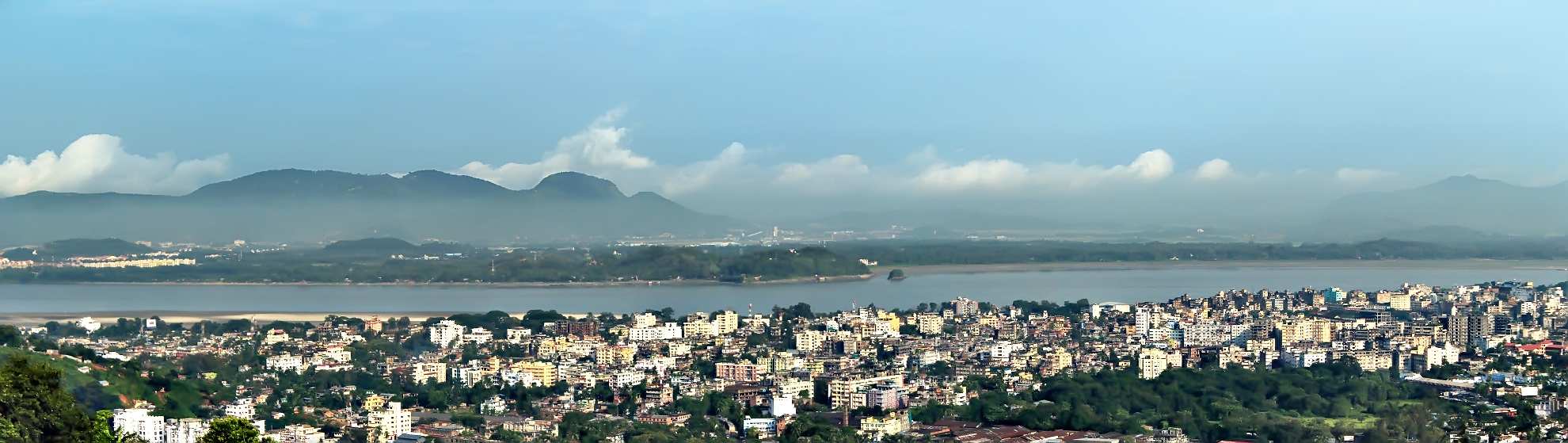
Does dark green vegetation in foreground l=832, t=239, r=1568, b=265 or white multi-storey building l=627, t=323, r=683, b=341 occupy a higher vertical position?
dark green vegetation in foreground l=832, t=239, r=1568, b=265

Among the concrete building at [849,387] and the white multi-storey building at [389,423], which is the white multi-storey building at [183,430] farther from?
the concrete building at [849,387]

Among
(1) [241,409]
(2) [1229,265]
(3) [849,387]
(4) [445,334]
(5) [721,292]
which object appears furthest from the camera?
(2) [1229,265]

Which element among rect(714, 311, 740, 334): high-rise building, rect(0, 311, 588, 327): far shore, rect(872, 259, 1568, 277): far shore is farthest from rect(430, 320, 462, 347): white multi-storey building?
rect(872, 259, 1568, 277): far shore

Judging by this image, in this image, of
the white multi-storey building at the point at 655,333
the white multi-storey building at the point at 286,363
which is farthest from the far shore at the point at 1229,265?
the white multi-storey building at the point at 286,363

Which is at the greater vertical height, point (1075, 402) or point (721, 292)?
point (721, 292)

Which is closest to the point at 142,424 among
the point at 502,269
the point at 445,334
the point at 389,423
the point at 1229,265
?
the point at 389,423

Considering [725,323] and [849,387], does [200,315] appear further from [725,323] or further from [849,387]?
[849,387]

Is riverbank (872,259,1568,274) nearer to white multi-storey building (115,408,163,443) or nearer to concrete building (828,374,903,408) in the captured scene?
concrete building (828,374,903,408)
